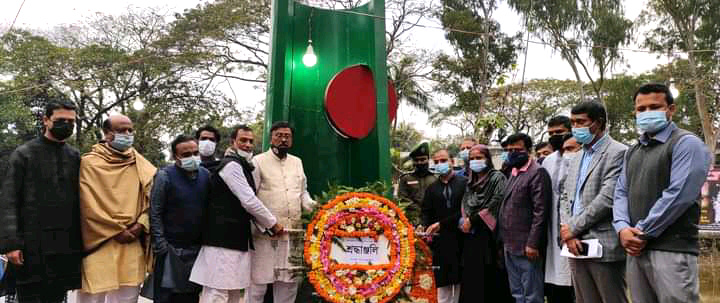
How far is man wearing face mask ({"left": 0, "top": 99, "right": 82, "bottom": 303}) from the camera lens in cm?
330

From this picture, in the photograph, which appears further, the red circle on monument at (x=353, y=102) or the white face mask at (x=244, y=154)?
the red circle on monument at (x=353, y=102)

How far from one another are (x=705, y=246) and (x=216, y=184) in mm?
11004

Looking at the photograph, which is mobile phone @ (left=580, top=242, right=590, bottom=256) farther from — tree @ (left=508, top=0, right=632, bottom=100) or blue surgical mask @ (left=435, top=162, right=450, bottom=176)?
tree @ (left=508, top=0, right=632, bottom=100)

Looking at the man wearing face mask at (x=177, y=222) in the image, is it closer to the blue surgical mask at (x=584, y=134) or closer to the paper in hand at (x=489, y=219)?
the paper in hand at (x=489, y=219)

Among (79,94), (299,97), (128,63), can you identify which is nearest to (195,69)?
(128,63)

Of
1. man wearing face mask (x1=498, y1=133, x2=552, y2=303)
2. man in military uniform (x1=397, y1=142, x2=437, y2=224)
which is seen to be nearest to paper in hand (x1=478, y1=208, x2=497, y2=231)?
man wearing face mask (x1=498, y1=133, x2=552, y2=303)

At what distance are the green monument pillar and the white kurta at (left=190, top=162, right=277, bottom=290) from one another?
5.04 feet

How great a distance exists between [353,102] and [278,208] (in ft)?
5.55

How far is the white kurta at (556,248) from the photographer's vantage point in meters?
3.64

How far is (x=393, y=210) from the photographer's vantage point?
3.92 metres

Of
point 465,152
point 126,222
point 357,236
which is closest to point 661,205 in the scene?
point 357,236

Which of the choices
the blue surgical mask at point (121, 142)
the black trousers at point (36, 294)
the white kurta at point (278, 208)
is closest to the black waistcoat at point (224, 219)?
the white kurta at point (278, 208)

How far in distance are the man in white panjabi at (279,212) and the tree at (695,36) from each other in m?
14.4

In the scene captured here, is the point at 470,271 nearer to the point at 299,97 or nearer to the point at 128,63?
the point at 299,97
